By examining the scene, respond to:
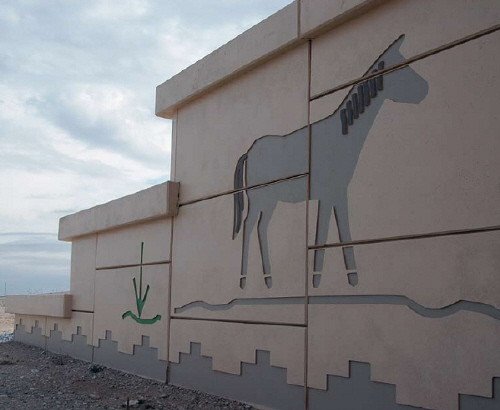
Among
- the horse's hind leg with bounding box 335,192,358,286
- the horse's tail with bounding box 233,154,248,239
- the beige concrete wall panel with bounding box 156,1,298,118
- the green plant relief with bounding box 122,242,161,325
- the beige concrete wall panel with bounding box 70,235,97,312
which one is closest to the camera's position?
the horse's hind leg with bounding box 335,192,358,286

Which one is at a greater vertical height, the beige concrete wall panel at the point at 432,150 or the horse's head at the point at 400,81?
the horse's head at the point at 400,81

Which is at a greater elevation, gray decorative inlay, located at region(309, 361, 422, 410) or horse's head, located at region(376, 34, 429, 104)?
horse's head, located at region(376, 34, 429, 104)

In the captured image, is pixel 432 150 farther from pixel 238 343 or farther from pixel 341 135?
pixel 238 343

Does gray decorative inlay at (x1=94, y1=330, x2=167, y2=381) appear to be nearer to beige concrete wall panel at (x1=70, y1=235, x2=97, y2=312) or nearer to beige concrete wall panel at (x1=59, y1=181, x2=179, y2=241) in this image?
beige concrete wall panel at (x1=70, y1=235, x2=97, y2=312)

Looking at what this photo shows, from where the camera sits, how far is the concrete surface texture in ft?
17.6

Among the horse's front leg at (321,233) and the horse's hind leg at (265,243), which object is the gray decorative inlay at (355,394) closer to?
the horse's front leg at (321,233)

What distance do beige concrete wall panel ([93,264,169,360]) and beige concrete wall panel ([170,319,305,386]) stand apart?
1.79ft

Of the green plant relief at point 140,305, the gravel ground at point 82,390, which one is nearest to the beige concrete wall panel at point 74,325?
the gravel ground at point 82,390

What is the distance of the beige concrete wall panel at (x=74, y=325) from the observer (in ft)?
42.6

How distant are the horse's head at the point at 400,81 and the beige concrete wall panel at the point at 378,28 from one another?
0.28ft

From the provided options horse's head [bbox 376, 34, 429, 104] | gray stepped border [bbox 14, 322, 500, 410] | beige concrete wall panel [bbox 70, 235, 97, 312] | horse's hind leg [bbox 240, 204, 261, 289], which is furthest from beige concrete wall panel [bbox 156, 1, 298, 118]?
beige concrete wall panel [bbox 70, 235, 97, 312]

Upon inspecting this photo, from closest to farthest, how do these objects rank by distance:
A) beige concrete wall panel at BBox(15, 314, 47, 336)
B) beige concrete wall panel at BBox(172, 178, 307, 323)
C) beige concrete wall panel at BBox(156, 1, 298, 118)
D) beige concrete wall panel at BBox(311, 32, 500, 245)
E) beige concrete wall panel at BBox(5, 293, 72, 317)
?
1. beige concrete wall panel at BBox(311, 32, 500, 245)
2. beige concrete wall panel at BBox(172, 178, 307, 323)
3. beige concrete wall panel at BBox(156, 1, 298, 118)
4. beige concrete wall panel at BBox(5, 293, 72, 317)
5. beige concrete wall panel at BBox(15, 314, 47, 336)

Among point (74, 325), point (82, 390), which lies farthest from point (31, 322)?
point (82, 390)

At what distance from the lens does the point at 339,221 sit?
670cm
